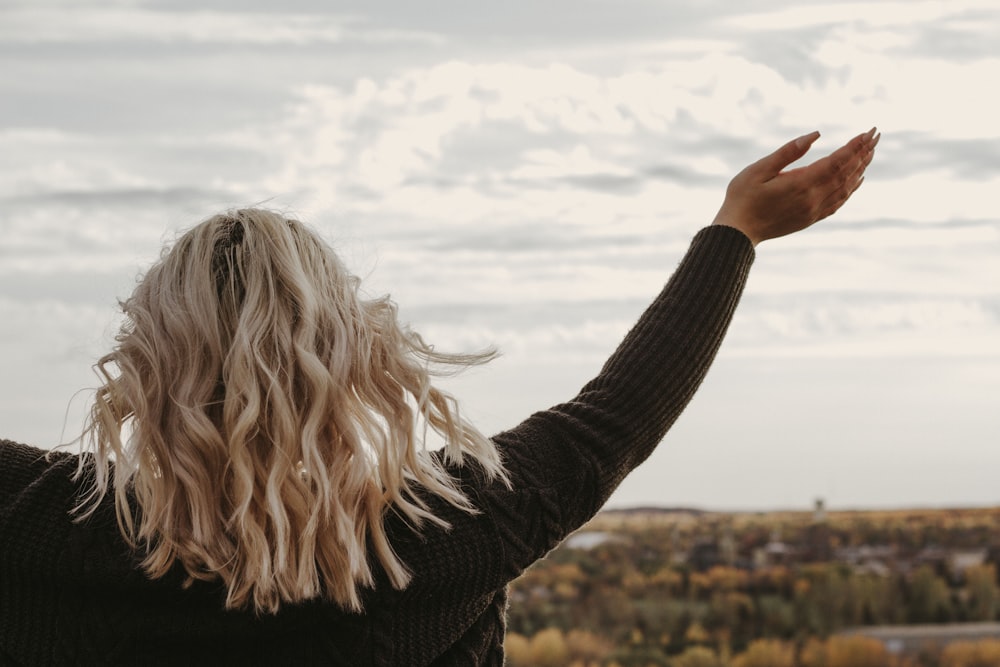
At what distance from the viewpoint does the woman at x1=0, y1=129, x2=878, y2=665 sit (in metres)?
1.05

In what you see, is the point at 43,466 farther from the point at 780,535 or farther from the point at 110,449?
the point at 780,535

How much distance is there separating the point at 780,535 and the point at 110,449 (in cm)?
566

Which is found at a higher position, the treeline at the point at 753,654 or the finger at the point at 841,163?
the finger at the point at 841,163

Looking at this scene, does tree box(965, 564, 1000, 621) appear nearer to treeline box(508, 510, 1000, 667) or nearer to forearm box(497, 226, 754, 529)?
treeline box(508, 510, 1000, 667)

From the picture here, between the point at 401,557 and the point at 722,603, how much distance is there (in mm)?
5102

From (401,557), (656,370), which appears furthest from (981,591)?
(401,557)

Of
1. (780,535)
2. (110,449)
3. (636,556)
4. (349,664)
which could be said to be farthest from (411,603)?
(780,535)

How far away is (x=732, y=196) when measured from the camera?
4.42 ft

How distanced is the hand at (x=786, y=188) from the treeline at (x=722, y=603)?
4532 millimetres

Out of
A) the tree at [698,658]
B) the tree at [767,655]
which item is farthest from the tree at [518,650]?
the tree at [767,655]

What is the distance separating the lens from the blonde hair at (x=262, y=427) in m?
1.04

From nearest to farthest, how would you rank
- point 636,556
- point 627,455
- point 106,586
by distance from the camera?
point 106,586
point 627,455
point 636,556

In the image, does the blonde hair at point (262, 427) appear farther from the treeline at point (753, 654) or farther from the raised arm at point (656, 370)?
the treeline at point (753, 654)

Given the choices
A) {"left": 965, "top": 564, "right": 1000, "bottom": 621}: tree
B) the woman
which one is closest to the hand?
the woman
